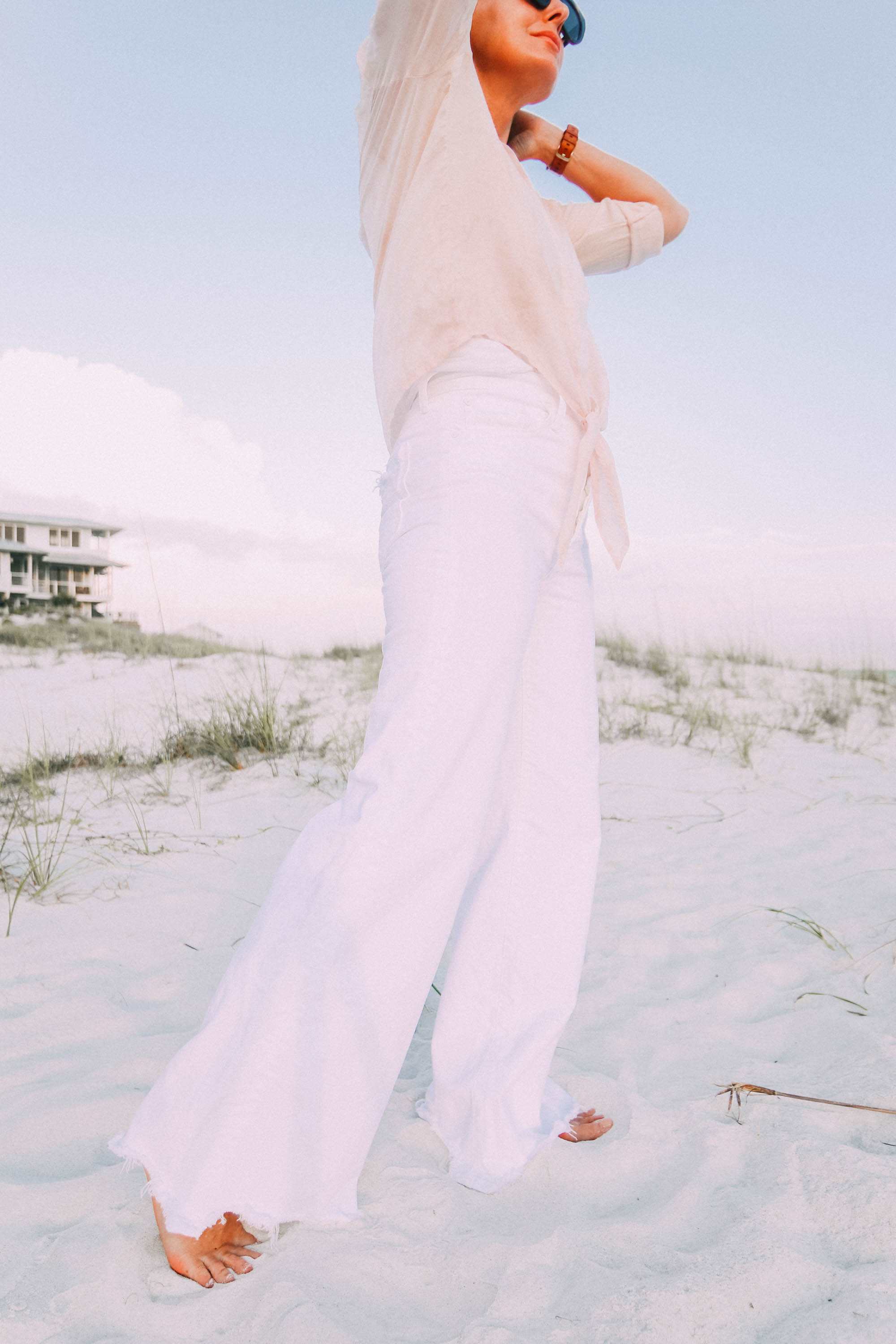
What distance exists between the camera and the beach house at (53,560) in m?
27.3

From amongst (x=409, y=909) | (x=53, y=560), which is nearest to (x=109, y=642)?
(x=409, y=909)

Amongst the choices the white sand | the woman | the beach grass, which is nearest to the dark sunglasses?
the woman

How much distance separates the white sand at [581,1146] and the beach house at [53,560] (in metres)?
26.6

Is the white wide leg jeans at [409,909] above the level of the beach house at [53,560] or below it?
below

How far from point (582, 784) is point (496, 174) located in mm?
980

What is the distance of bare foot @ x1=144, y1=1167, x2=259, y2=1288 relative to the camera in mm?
1073

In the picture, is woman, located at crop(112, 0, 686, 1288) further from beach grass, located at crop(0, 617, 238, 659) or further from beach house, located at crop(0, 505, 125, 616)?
beach house, located at crop(0, 505, 125, 616)

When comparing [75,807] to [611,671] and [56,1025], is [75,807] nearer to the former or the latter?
[56,1025]

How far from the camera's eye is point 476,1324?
102cm

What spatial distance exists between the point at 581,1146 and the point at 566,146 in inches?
73.7

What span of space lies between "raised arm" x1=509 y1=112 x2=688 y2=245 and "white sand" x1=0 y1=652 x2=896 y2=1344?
1726 millimetres

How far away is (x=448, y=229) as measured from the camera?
119 centimetres

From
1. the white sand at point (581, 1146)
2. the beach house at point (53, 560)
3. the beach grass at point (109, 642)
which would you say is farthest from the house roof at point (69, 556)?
the white sand at point (581, 1146)

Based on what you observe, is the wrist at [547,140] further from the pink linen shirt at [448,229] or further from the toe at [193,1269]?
the toe at [193,1269]
